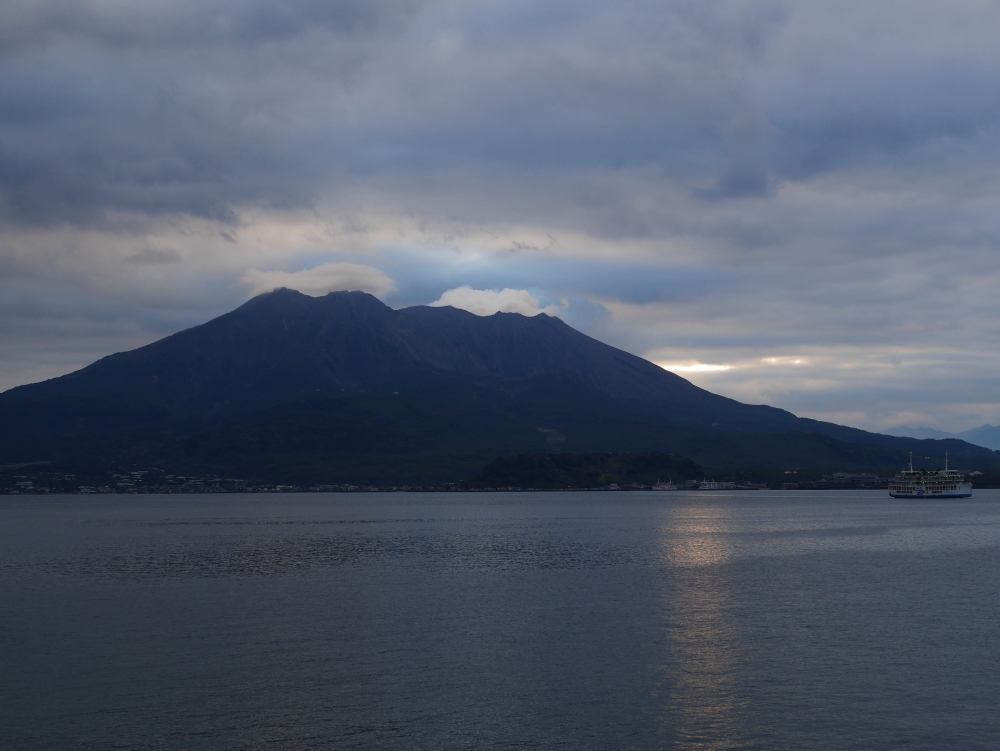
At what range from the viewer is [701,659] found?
47.7 metres

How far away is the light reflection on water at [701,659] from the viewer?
3606 cm

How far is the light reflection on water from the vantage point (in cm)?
3606

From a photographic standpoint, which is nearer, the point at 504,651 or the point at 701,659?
the point at 701,659

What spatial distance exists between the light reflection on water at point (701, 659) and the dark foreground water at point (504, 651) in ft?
0.60

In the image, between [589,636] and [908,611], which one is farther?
[908,611]

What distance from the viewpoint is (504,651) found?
50.2 metres

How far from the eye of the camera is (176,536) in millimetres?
140250

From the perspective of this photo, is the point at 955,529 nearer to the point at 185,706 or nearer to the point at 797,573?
the point at 797,573

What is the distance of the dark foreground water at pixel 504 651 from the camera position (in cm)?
3616

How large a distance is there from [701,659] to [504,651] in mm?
11020

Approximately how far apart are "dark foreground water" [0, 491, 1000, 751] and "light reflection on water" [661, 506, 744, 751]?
182mm

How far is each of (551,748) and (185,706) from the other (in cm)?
1710

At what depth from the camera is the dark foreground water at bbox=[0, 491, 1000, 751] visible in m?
36.2

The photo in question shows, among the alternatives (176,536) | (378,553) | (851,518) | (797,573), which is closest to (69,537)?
(176,536)
